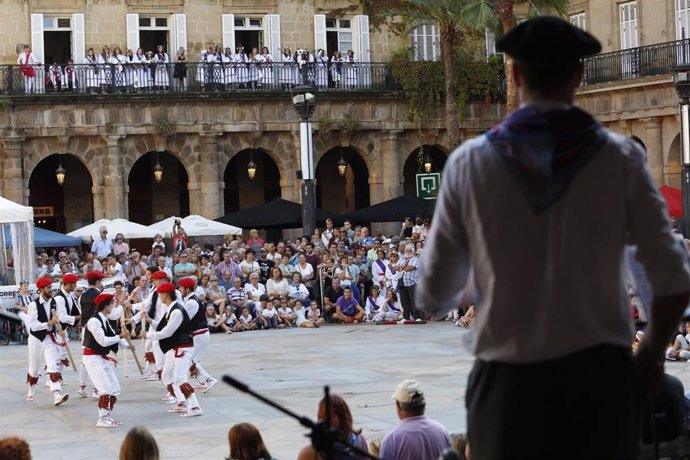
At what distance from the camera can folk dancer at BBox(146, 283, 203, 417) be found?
55.4 feet

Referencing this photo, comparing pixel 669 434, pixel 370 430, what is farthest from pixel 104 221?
pixel 669 434

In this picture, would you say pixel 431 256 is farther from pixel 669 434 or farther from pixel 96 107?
pixel 96 107

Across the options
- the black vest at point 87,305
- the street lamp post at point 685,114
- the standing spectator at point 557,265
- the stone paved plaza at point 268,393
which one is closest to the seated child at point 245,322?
the stone paved plaza at point 268,393

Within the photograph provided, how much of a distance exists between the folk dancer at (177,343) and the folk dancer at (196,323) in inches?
20.0

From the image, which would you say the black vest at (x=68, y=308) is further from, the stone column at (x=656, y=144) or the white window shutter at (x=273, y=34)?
the white window shutter at (x=273, y=34)

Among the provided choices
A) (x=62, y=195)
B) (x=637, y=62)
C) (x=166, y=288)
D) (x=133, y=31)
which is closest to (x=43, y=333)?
(x=166, y=288)

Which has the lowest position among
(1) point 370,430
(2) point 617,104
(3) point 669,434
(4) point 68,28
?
(1) point 370,430

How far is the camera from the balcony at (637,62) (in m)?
38.7

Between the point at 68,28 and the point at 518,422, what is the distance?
39.1m

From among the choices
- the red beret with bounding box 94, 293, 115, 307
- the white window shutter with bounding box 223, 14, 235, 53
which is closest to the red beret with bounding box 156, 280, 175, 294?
the red beret with bounding box 94, 293, 115, 307

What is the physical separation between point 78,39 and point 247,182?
28.5 feet

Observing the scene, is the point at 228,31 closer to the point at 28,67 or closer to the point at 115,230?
the point at 28,67

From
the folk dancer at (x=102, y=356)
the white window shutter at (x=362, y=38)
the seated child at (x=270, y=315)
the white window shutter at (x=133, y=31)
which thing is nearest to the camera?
the folk dancer at (x=102, y=356)

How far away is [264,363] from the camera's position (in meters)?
22.3
